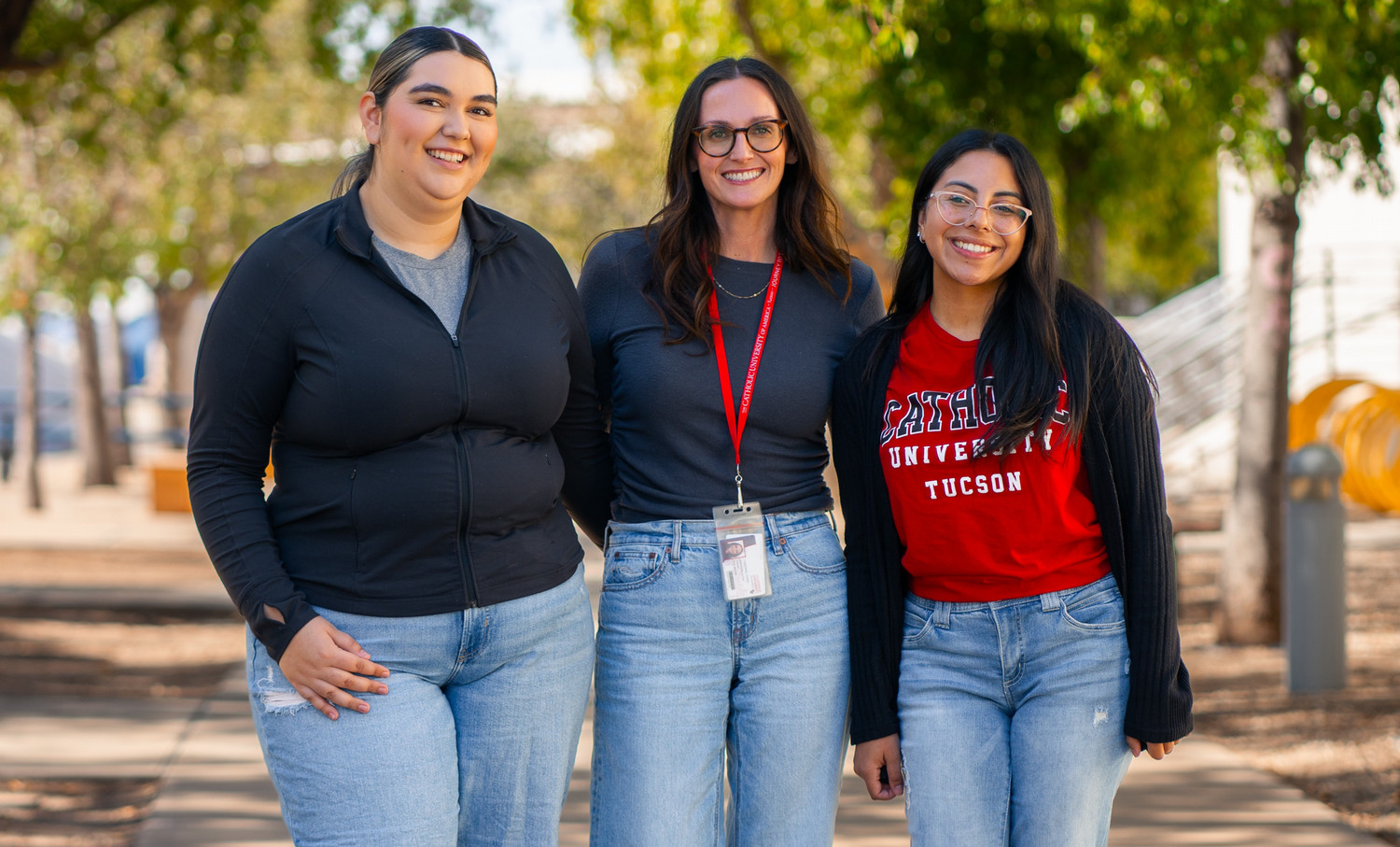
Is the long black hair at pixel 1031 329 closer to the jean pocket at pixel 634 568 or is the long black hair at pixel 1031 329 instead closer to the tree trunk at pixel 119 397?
the jean pocket at pixel 634 568

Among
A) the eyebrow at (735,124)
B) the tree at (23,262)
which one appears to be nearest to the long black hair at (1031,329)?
the eyebrow at (735,124)

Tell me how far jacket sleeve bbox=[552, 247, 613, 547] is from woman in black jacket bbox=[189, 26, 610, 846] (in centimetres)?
18

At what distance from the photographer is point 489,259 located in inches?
103

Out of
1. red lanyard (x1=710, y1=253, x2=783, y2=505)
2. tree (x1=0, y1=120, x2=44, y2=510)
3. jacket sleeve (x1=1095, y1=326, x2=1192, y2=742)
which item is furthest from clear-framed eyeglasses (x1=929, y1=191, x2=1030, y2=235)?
tree (x1=0, y1=120, x2=44, y2=510)

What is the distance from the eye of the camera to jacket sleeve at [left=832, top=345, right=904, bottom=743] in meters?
2.71

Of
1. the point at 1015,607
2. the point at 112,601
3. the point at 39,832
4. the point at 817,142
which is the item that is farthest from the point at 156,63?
the point at 1015,607

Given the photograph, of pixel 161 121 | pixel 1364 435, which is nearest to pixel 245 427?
pixel 161 121

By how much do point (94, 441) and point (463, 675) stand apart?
18.4m

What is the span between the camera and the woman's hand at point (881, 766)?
273 centimetres

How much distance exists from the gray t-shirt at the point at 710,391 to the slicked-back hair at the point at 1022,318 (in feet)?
0.63

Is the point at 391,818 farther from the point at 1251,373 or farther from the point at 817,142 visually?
the point at 1251,373

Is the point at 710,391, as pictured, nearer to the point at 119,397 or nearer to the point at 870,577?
the point at 870,577

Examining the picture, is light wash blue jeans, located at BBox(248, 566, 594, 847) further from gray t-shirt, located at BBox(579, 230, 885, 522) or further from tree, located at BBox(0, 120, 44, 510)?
tree, located at BBox(0, 120, 44, 510)

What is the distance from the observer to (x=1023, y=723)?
258cm
